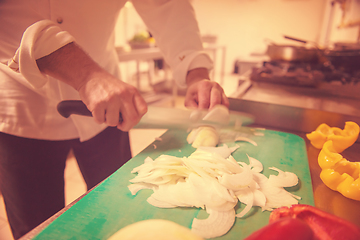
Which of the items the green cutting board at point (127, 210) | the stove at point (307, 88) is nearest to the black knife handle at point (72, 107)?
the green cutting board at point (127, 210)

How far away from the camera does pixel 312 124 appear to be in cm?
94

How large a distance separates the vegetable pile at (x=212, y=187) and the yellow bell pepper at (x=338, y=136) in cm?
23

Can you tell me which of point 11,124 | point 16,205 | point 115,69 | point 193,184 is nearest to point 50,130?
point 11,124

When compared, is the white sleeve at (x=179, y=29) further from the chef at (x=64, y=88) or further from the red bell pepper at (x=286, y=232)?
the red bell pepper at (x=286, y=232)

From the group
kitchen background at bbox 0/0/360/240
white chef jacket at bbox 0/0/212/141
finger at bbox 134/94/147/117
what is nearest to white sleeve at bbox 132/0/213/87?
white chef jacket at bbox 0/0/212/141

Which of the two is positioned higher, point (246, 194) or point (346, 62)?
point (346, 62)

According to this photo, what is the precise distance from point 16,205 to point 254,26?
729cm

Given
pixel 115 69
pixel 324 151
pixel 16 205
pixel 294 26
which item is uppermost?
pixel 294 26

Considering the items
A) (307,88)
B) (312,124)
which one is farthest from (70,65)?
(307,88)

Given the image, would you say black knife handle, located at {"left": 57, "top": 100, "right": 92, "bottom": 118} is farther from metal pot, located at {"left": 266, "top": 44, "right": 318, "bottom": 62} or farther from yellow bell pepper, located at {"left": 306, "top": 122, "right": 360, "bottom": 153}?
metal pot, located at {"left": 266, "top": 44, "right": 318, "bottom": 62}

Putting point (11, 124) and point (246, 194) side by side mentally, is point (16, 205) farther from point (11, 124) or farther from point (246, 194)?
point (246, 194)

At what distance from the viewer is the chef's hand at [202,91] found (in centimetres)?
84

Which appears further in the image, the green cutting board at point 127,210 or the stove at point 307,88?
the stove at point 307,88

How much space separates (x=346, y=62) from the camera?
1.52 meters
